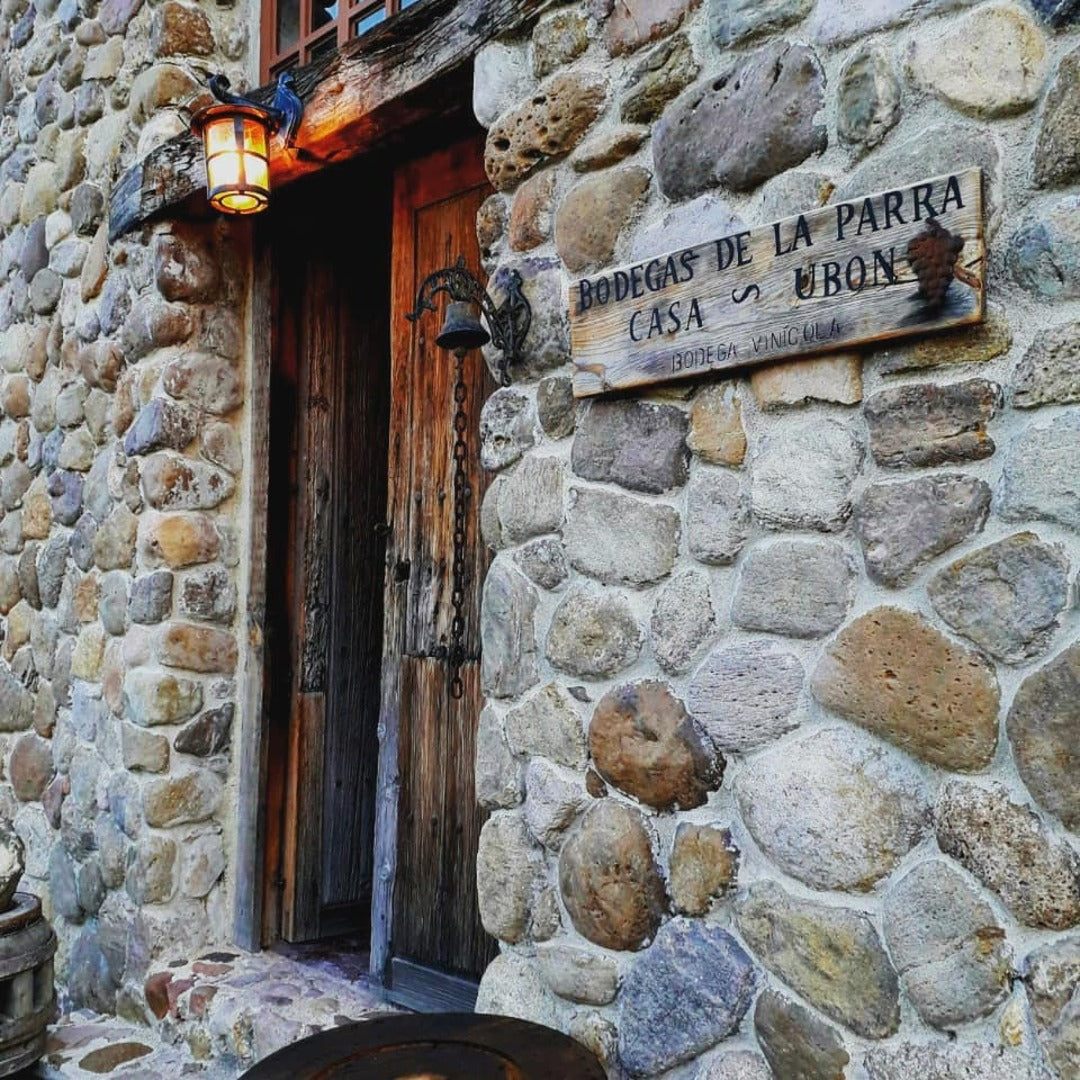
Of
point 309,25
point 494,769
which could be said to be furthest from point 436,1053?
point 309,25

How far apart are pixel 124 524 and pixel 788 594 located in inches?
87.2

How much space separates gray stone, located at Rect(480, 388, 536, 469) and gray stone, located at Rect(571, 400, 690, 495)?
15 cm

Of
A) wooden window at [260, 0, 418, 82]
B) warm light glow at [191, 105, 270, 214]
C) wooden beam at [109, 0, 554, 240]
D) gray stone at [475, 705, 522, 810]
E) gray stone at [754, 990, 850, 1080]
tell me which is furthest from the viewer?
wooden window at [260, 0, 418, 82]

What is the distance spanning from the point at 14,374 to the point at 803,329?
320 cm

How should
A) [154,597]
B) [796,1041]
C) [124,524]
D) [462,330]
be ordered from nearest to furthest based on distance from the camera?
[796,1041]
[462,330]
[154,597]
[124,524]

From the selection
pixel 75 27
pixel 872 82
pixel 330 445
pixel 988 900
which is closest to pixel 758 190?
pixel 872 82

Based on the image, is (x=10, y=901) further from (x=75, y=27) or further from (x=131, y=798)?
(x=75, y=27)

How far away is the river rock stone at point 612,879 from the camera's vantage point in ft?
6.08

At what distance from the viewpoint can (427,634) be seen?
2750mm

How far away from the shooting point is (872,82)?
1604mm

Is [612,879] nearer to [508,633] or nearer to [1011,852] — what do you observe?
[508,633]

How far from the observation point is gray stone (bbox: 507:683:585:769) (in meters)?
1.99

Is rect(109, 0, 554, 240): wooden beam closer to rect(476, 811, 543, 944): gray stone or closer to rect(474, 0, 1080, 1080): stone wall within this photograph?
rect(474, 0, 1080, 1080): stone wall

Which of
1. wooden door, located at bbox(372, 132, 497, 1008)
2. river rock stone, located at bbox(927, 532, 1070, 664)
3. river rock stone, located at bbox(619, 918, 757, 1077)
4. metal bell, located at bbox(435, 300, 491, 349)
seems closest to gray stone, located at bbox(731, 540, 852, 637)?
river rock stone, located at bbox(927, 532, 1070, 664)
